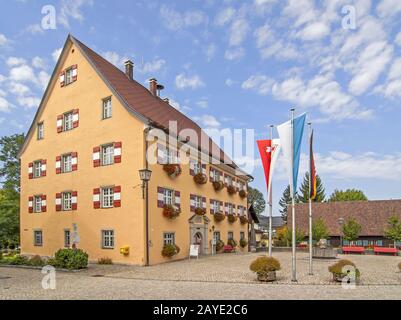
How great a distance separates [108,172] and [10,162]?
70.3ft

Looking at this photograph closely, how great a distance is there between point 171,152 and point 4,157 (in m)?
23.3

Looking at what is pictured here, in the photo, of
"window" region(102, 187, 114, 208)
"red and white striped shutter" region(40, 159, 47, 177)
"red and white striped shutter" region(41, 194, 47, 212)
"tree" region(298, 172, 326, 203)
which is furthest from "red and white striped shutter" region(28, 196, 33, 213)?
"tree" region(298, 172, 326, 203)

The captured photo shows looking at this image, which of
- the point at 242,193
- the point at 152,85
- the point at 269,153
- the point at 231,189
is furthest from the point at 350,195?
the point at 269,153

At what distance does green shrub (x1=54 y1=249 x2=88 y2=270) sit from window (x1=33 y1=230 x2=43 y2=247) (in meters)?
9.32

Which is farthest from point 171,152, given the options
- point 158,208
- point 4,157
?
point 4,157

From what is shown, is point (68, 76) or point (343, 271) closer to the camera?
point (343, 271)

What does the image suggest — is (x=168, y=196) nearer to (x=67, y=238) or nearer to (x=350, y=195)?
(x=67, y=238)

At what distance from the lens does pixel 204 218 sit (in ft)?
92.2

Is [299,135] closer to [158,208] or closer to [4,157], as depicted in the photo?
[158,208]

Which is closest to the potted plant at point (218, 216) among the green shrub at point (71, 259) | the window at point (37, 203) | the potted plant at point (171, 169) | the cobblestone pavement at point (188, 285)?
the potted plant at point (171, 169)

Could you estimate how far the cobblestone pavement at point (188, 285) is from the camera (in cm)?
1088

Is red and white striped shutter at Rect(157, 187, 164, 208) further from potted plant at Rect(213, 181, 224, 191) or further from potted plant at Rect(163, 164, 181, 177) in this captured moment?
potted plant at Rect(213, 181, 224, 191)

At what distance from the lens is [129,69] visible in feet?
95.9

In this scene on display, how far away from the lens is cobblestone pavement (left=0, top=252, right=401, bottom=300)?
35.7ft
